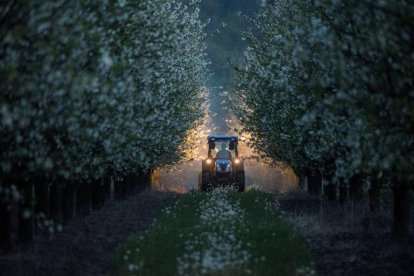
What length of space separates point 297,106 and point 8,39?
42.9ft

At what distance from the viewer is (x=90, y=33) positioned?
13156mm

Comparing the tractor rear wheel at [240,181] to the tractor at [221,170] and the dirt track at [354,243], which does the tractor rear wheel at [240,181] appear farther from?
the dirt track at [354,243]

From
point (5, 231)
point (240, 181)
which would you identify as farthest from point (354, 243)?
point (240, 181)

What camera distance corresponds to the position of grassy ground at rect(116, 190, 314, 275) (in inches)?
572

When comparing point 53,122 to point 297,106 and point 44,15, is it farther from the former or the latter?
point 297,106

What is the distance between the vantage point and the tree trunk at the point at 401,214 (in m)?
20.5

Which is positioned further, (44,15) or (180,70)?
(180,70)

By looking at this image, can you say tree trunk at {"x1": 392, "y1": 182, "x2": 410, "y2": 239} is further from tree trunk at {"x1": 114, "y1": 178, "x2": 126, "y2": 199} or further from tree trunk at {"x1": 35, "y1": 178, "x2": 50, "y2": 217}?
tree trunk at {"x1": 114, "y1": 178, "x2": 126, "y2": 199}

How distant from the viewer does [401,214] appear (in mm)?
20750

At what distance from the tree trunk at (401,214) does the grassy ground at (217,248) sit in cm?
268

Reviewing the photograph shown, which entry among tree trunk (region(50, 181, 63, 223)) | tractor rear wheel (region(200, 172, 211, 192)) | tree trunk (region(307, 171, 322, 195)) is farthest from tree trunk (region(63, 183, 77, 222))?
tractor rear wheel (region(200, 172, 211, 192))

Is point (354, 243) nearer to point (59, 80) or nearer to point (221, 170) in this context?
point (59, 80)

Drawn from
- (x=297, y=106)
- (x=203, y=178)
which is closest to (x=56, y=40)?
(x=297, y=106)

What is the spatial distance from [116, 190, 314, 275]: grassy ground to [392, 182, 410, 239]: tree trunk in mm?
2683
